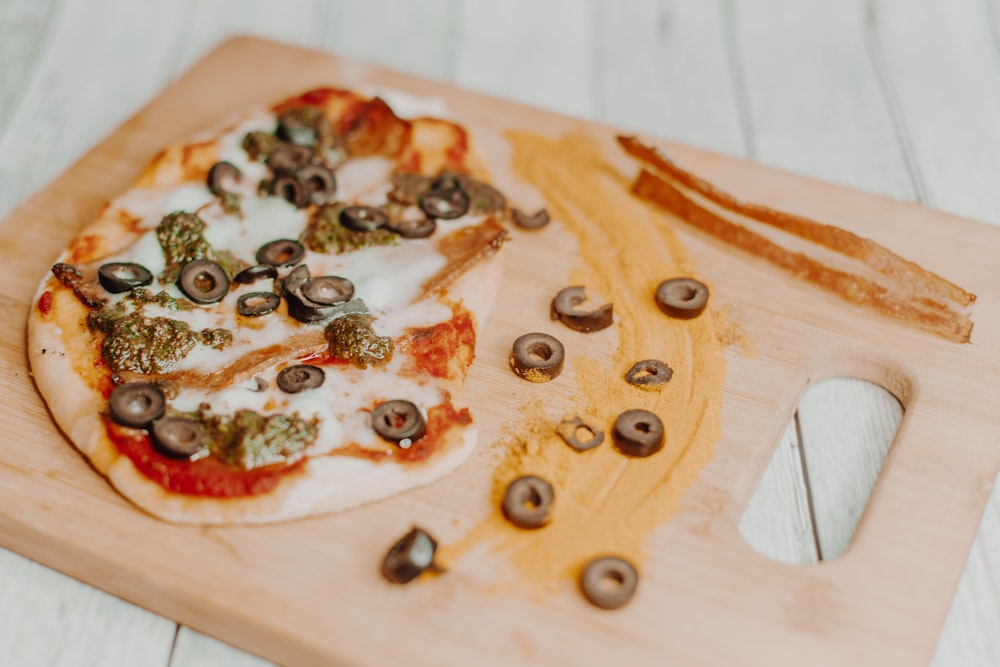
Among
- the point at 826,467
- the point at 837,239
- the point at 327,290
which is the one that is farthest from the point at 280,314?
the point at 837,239

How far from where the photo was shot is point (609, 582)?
4.00m

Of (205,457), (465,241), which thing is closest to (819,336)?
(465,241)

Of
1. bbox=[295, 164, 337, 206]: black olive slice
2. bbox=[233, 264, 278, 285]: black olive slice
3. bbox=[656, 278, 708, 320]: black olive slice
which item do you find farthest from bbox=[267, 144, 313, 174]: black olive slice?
bbox=[656, 278, 708, 320]: black olive slice

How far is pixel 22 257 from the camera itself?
536 cm

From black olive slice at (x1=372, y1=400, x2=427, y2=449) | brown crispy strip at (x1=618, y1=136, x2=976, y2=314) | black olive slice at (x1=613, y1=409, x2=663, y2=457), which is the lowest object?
black olive slice at (x1=372, y1=400, x2=427, y2=449)

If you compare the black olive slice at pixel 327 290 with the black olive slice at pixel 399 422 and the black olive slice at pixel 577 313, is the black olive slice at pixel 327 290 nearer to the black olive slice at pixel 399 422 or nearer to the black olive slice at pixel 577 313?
the black olive slice at pixel 399 422

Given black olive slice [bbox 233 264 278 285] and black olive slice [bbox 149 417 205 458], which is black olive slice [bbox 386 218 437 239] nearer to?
black olive slice [bbox 233 264 278 285]

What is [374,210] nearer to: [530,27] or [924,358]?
[924,358]

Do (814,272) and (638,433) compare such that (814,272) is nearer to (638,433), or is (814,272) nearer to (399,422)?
(638,433)

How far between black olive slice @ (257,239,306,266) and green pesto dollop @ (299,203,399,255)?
87mm

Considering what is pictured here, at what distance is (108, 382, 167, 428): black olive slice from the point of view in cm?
424

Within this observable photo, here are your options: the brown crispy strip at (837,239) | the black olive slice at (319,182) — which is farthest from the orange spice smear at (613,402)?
the black olive slice at (319,182)

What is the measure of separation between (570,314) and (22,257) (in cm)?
275

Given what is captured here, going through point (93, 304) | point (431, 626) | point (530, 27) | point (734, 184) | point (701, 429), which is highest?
point (530, 27)
